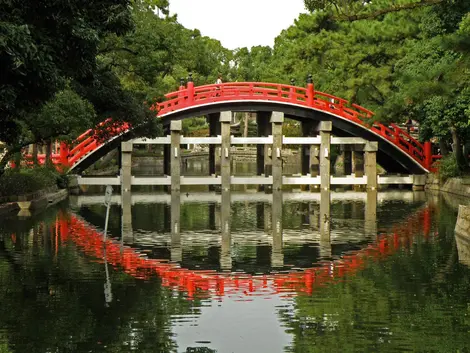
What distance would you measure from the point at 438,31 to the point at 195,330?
29.7 metres

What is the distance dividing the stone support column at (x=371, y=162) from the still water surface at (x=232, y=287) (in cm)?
1442

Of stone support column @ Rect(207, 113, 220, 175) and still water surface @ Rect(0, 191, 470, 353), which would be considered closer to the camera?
Result: still water surface @ Rect(0, 191, 470, 353)

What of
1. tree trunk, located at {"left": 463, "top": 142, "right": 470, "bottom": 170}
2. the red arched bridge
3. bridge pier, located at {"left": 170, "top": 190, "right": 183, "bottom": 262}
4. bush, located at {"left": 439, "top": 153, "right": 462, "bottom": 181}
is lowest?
bridge pier, located at {"left": 170, "top": 190, "right": 183, "bottom": 262}

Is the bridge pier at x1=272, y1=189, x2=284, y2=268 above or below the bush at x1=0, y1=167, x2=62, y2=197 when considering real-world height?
below

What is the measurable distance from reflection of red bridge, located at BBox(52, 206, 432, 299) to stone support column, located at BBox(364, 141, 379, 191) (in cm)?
1900

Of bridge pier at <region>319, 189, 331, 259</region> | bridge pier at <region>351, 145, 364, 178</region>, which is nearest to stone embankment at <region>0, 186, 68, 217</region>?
bridge pier at <region>319, 189, 331, 259</region>

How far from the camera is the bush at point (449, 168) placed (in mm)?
39525

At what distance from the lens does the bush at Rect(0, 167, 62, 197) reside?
29.3 metres

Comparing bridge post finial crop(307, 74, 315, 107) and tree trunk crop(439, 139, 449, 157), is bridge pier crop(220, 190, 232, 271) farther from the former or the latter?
tree trunk crop(439, 139, 449, 157)

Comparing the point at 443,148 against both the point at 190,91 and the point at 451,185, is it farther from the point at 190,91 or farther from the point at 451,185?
the point at 190,91

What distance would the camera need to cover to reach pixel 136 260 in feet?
59.4

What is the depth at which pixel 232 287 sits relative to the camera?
48.9 feet

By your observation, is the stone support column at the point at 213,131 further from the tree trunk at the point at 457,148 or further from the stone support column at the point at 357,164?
the tree trunk at the point at 457,148

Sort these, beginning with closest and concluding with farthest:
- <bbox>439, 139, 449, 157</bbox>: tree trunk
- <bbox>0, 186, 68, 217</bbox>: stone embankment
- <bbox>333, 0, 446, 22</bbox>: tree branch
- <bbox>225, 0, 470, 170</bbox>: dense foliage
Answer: <bbox>333, 0, 446, 22</bbox>: tree branch → <bbox>0, 186, 68, 217</bbox>: stone embankment → <bbox>225, 0, 470, 170</bbox>: dense foliage → <bbox>439, 139, 449, 157</bbox>: tree trunk
